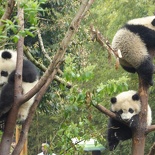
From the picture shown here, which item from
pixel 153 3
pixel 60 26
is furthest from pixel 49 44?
pixel 153 3

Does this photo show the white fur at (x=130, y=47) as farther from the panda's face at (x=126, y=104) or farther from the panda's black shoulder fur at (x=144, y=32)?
the panda's face at (x=126, y=104)

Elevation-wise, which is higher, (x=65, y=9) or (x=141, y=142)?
(x=65, y=9)

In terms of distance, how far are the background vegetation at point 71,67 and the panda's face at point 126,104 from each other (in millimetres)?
382

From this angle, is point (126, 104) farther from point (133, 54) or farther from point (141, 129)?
point (141, 129)

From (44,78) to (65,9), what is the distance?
6414 mm

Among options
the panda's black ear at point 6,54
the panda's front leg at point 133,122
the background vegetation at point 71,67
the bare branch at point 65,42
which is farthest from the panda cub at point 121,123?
the bare branch at point 65,42

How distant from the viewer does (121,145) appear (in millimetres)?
18031

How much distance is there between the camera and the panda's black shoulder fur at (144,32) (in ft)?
21.8

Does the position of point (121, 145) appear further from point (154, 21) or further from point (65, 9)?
point (154, 21)

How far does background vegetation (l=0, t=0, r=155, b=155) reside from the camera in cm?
417

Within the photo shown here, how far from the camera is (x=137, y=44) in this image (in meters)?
6.70

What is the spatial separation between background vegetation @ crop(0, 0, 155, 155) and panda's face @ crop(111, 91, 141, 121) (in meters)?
0.38

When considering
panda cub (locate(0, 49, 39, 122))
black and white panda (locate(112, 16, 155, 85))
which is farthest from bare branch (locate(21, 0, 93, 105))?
black and white panda (locate(112, 16, 155, 85))

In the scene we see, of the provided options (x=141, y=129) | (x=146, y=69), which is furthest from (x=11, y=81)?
(x=146, y=69)
